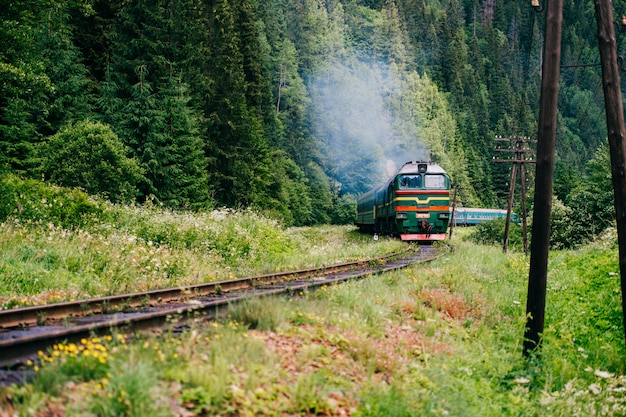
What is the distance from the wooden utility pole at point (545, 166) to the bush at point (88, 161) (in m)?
20.0

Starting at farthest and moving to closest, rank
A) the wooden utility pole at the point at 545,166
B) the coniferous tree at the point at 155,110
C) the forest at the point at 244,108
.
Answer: the coniferous tree at the point at 155,110 < the forest at the point at 244,108 < the wooden utility pole at the point at 545,166

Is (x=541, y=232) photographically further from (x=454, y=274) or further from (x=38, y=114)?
(x=38, y=114)

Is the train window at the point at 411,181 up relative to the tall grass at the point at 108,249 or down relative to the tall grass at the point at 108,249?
up

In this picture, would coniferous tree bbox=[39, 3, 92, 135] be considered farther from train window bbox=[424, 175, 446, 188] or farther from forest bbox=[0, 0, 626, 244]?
train window bbox=[424, 175, 446, 188]

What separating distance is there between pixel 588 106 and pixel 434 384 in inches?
7651

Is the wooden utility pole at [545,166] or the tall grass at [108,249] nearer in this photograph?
the wooden utility pole at [545,166]

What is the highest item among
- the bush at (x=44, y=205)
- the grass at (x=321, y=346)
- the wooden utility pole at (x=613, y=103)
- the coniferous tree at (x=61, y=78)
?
the coniferous tree at (x=61, y=78)

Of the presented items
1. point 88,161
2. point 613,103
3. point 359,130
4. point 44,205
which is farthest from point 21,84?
point 359,130

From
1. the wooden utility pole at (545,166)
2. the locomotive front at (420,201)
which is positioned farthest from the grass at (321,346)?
the locomotive front at (420,201)

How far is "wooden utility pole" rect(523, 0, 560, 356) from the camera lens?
30.4 ft

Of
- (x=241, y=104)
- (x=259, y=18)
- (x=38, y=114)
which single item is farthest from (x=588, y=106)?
(x=38, y=114)

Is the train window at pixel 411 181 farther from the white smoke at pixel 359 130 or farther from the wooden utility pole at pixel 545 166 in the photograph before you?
the white smoke at pixel 359 130

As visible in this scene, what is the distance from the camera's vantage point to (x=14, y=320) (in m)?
7.27

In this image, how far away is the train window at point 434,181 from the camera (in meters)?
27.6
